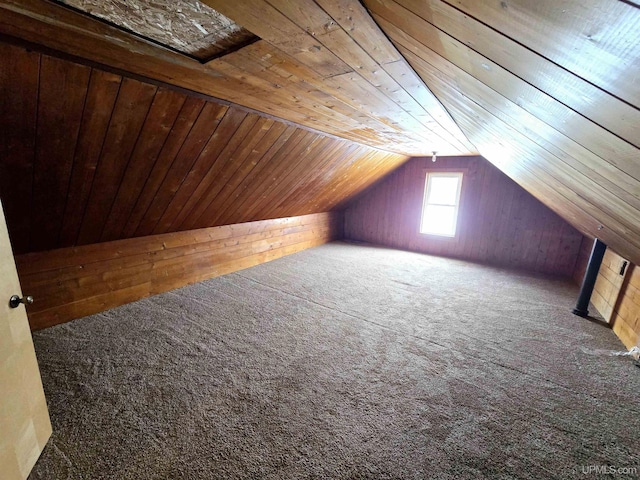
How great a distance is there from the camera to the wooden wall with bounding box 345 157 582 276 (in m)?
4.31

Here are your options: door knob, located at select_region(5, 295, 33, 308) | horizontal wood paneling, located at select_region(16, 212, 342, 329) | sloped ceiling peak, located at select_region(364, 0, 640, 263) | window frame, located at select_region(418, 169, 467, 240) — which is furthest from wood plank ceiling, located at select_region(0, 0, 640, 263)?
window frame, located at select_region(418, 169, 467, 240)

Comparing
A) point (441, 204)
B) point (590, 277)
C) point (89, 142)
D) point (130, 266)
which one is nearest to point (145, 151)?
point (89, 142)

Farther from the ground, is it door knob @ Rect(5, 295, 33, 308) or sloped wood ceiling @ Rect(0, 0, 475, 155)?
sloped wood ceiling @ Rect(0, 0, 475, 155)

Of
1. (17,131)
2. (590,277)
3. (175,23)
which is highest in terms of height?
(175,23)

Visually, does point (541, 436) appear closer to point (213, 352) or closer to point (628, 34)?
point (628, 34)

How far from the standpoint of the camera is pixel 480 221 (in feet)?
15.9

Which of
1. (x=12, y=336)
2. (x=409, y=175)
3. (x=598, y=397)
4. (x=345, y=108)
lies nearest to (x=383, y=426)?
(x=598, y=397)

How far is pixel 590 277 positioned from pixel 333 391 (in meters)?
3.01

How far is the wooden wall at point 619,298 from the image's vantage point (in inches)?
93.5

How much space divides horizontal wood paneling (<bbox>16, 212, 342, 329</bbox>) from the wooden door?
1344mm

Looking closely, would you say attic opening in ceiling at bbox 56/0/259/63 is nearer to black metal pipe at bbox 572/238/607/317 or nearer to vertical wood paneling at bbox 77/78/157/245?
vertical wood paneling at bbox 77/78/157/245

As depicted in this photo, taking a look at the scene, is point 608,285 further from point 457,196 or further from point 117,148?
point 117,148

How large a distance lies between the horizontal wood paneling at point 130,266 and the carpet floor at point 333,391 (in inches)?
6.6

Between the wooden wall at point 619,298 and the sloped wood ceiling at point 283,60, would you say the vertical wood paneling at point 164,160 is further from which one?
the wooden wall at point 619,298
